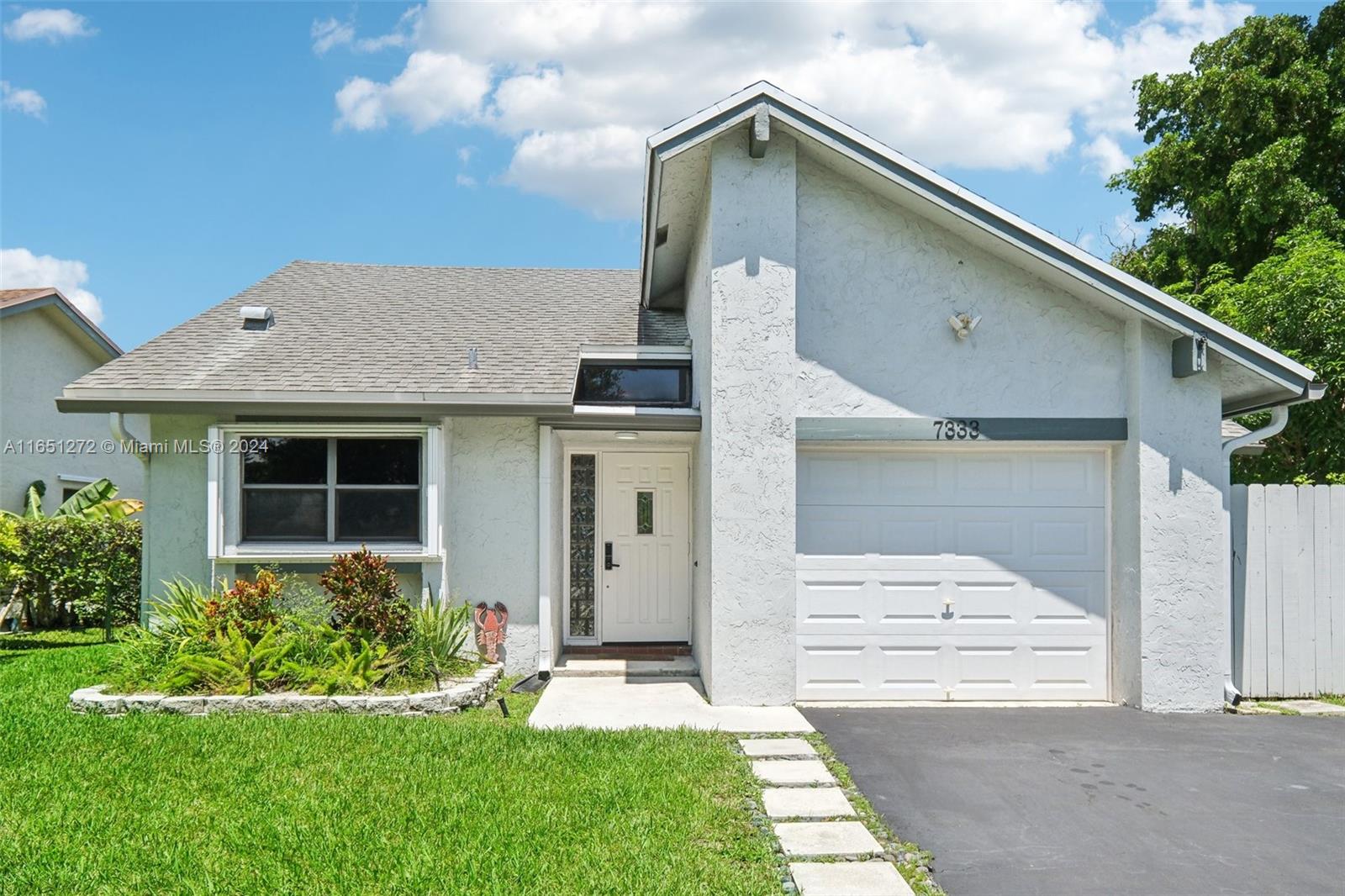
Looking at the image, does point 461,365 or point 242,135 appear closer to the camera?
point 461,365

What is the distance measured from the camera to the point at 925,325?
8492mm

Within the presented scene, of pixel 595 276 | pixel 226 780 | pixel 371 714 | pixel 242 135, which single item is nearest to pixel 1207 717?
pixel 371 714

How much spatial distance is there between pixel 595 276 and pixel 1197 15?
48.1 ft

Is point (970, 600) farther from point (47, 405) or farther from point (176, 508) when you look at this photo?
point (47, 405)

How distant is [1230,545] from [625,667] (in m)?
6.66

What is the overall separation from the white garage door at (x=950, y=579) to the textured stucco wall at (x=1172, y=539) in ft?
1.47

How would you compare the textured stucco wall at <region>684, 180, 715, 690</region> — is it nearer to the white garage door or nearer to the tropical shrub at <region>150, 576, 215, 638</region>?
the white garage door

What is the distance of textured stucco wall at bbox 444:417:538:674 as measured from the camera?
9.51 m

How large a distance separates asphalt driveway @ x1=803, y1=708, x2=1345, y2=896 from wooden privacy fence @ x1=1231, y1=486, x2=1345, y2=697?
2.65 feet

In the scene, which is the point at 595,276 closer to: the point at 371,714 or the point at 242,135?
the point at 242,135

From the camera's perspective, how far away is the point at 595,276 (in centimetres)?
1461

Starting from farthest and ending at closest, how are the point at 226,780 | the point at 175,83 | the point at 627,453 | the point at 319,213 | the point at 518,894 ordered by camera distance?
the point at 319,213 → the point at 175,83 → the point at 627,453 → the point at 226,780 → the point at 518,894

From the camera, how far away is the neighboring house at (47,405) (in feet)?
51.2

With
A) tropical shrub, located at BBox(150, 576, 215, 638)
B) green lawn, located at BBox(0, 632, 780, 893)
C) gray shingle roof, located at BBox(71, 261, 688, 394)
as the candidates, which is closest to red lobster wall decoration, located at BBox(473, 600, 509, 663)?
green lawn, located at BBox(0, 632, 780, 893)
